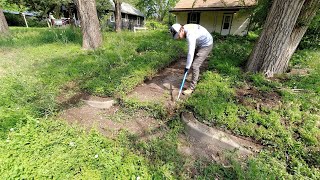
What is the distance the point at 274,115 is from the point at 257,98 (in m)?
0.48

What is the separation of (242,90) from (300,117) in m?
0.99

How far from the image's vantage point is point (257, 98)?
9.37 feet

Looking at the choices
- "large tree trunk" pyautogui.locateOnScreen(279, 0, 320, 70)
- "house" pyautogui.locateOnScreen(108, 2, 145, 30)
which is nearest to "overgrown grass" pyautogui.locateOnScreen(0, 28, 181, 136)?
"large tree trunk" pyautogui.locateOnScreen(279, 0, 320, 70)

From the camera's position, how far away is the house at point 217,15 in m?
11.7

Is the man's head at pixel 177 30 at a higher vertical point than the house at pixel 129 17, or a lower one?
lower

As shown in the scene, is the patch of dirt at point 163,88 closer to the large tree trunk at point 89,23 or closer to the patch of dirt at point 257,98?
the patch of dirt at point 257,98

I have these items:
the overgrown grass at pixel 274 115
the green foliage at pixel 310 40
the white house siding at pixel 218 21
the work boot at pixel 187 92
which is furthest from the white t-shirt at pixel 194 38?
the white house siding at pixel 218 21

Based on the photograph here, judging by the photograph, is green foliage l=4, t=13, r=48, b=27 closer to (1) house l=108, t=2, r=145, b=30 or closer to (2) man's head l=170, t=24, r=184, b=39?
(1) house l=108, t=2, r=145, b=30

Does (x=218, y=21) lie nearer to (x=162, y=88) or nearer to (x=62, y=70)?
(x=162, y=88)

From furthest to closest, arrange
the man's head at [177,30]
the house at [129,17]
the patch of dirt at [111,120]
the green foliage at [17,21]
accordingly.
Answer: the house at [129,17] → the green foliage at [17,21] → the man's head at [177,30] → the patch of dirt at [111,120]

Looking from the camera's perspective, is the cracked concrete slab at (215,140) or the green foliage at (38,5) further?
the green foliage at (38,5)

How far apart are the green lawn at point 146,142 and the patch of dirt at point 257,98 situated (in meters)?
0.02

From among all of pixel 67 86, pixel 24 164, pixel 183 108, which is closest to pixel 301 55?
pixel 183 108

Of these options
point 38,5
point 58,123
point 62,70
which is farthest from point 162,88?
point 38,5
